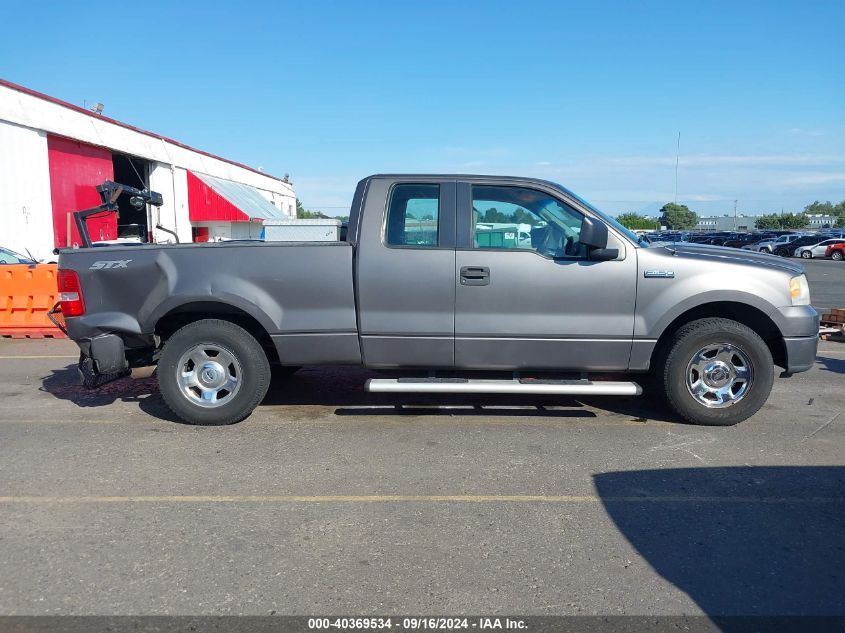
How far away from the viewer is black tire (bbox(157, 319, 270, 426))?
211 inches

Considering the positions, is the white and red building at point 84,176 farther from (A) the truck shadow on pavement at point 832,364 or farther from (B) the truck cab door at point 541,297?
(A) the truck shadow on pavement at point 832,364

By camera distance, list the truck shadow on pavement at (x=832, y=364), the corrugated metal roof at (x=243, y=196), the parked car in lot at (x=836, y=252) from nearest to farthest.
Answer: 1. the truck shadow on pavement at (x=832, y=364)
2. the corrugated metal roof at (x=243, y=196)
3. the parked car in lot at (x=836, y=252)

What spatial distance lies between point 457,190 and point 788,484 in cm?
322

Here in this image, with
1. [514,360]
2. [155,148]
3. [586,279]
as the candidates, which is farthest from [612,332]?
[155,148]

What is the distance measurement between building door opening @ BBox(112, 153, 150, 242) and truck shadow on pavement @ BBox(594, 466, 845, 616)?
24.7 metres

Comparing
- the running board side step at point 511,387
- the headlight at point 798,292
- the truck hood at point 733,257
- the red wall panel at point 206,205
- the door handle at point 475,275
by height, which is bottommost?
the running board side step at point 511,387

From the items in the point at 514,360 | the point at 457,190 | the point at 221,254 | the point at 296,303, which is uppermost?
the point at 457,190

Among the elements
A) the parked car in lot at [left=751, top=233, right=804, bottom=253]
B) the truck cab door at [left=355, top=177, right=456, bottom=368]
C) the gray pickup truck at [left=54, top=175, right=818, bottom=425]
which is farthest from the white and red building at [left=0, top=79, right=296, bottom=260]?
the parked car in lot at [left=751, top=233, right=804, bottom=253]

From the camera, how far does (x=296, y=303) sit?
5.34 meters

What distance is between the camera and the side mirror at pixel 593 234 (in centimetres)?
504

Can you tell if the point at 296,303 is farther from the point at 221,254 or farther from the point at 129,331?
the point at 129,331

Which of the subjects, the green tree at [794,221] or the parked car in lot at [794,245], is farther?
the green tree at [794,221]

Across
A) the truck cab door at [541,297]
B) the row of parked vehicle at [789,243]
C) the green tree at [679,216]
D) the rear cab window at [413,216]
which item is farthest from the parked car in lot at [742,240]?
the rear cab window at [413,216]

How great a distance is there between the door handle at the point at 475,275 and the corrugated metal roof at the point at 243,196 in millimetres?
24917
